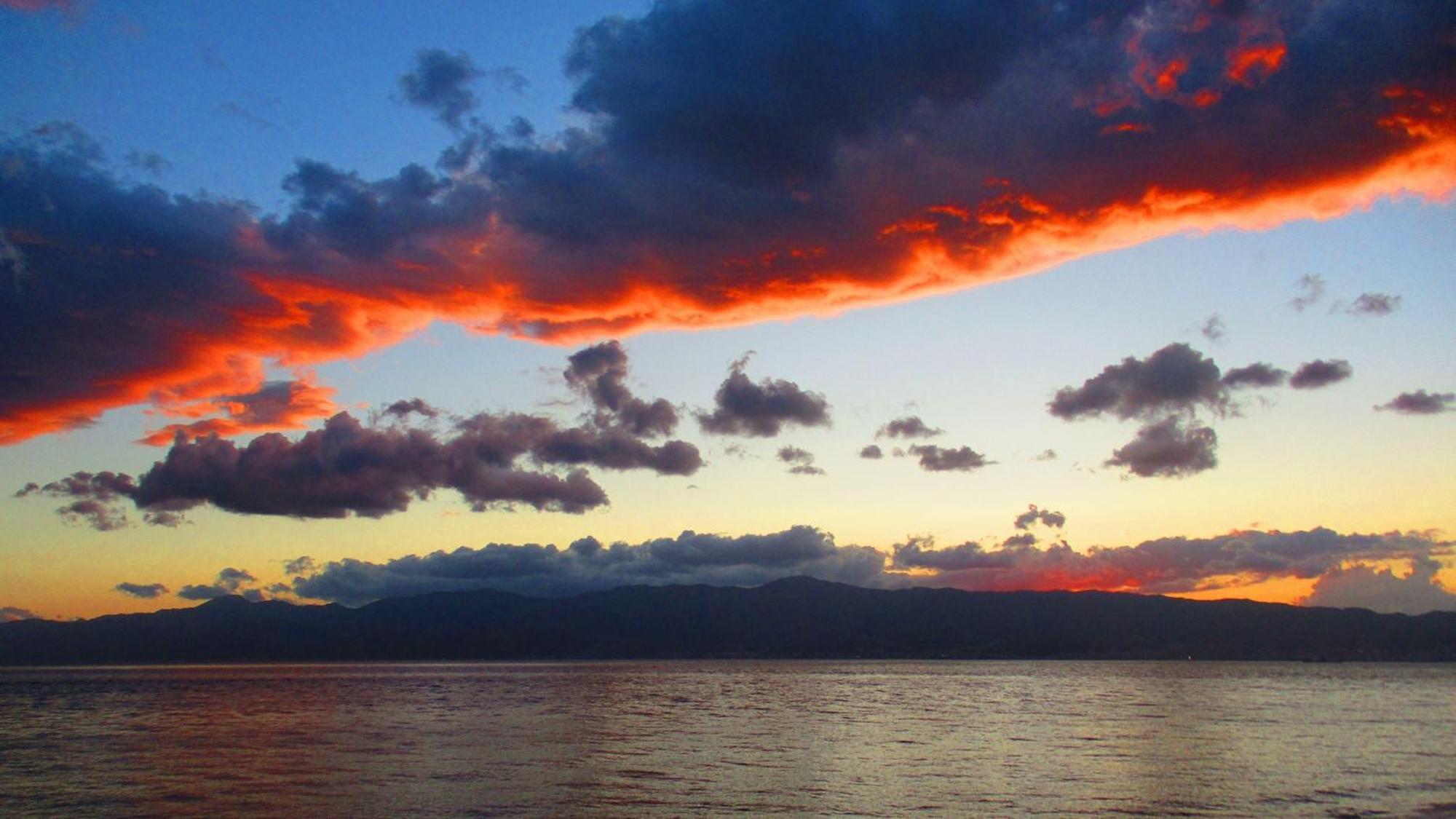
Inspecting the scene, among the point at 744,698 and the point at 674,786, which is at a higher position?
the point at 674,786

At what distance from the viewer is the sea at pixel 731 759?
1948 inches

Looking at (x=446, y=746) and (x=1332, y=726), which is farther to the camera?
(x=1332, y=726)

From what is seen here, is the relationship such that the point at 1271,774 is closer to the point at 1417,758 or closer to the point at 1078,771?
the point at 1078,771

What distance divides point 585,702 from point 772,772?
277 feet

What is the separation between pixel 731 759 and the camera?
6794 centimetres

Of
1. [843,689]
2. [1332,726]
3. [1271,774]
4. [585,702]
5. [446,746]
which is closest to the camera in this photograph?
[1271,774]

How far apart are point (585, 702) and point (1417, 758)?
9967 cm

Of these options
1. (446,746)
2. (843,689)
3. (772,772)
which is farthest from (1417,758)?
(843,689)

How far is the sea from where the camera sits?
49.5 meters

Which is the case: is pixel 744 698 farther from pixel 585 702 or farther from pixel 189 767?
pixel 189 767

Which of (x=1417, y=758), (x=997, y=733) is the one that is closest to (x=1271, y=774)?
(x=1417, y=758)

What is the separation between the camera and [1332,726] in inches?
3789

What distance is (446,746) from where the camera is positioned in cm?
7606

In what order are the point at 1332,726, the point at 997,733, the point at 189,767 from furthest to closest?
the point at 1332,726
the point at 997,733
the point at 189,767
